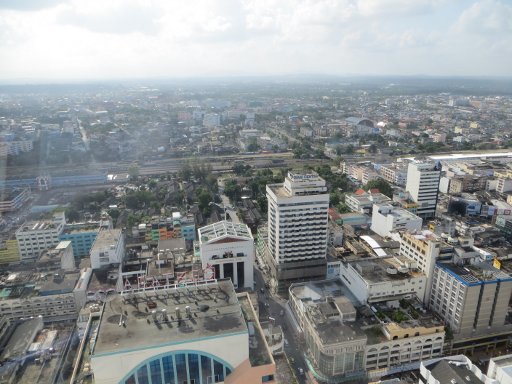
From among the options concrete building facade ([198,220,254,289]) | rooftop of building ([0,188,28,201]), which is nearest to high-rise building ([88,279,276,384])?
concrete building facade ([198,220,254,289])

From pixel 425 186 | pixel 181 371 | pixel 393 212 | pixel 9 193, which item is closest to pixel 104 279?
pixel 181 371

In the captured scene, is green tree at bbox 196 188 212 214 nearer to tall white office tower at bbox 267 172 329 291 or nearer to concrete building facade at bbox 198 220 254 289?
concrete building facade at bbox 198 220 254 289

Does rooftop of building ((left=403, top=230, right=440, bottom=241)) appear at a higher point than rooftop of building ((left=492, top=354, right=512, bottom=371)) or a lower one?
higher

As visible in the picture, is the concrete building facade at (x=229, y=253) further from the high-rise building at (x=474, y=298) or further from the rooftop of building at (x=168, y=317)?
the high-rise building at (x=474, y=298)

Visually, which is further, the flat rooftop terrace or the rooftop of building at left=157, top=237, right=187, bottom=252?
the rooftop of building at left=157, top=237, right=187, bottom=252

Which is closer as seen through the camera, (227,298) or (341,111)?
(227,298)

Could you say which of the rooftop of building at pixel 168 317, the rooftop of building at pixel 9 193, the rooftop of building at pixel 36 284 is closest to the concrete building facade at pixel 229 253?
the rooftop of building at pixel 36 284

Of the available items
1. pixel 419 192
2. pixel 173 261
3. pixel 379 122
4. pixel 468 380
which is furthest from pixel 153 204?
pixel 379 122

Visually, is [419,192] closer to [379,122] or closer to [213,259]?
[213,259]
